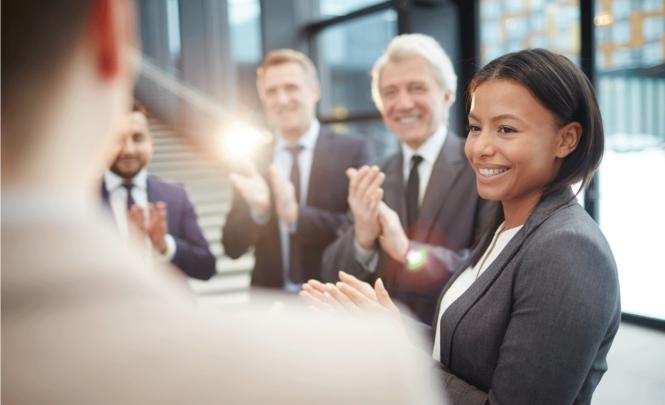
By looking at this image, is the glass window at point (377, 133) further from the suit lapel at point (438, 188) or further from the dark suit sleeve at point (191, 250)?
the suit lapel at point (438, 188)

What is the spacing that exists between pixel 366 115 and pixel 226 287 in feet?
6.76

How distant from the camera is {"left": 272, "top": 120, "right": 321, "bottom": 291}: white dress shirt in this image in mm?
2586

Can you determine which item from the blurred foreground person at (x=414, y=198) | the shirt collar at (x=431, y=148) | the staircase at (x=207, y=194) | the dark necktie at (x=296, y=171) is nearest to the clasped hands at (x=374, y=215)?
the blurred foreground person at (x=414, y=198)

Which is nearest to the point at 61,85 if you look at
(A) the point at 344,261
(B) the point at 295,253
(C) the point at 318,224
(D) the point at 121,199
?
(A) the point at 344,261

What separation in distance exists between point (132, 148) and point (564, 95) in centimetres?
163

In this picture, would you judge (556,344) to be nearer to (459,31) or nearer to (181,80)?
(459,31)

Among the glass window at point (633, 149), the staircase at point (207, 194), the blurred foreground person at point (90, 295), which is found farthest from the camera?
the staircase at point (207, 194)

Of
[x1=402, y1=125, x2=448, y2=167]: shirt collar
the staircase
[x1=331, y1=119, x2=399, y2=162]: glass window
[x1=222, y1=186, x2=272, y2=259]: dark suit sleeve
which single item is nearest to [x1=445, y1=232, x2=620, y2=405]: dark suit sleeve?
[x1=402, y1=125, x2=448, y2=167]: shirt collar

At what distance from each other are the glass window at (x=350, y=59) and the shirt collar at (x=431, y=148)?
2866 millimetres

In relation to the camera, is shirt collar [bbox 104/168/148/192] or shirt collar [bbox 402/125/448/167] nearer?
shirt collar [bbox 402/125/448/167]

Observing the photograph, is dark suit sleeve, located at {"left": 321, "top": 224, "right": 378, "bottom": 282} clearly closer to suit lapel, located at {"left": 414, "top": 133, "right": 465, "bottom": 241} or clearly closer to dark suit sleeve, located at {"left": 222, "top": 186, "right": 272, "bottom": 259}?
suit lapel, located at {"left": 414, "top": 133, "right": 465, "bottom": 241}

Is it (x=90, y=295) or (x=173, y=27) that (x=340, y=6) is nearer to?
(x=173, y=27)

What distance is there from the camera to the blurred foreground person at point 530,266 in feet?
3.27

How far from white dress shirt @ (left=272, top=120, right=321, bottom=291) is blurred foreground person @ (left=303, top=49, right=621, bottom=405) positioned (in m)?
1.29
